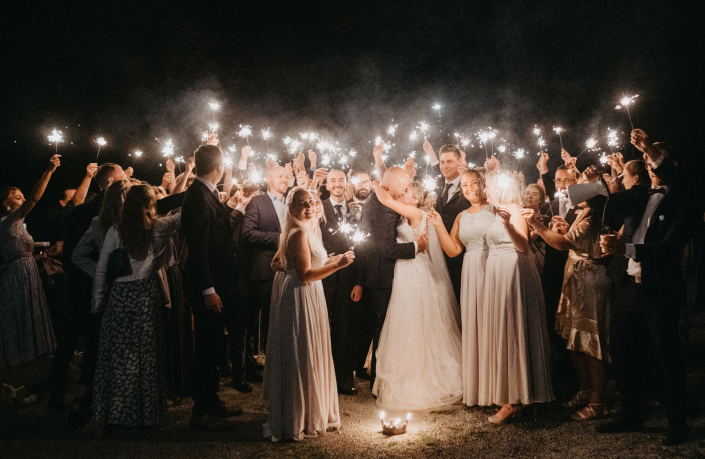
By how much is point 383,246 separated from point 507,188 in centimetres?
155

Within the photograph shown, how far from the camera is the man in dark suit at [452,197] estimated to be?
6.08m

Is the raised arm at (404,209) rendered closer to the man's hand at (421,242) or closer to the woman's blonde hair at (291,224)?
the man's hand at (421,242)

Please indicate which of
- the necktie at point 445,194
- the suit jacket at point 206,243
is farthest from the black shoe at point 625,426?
the suit jacket at point 206,243

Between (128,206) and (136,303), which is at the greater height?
(128,206)

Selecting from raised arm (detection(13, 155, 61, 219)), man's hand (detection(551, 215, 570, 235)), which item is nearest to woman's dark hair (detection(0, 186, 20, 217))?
raised arm (detection(13, 155, 61, 219))

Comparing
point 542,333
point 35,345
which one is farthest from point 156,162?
point 542,333

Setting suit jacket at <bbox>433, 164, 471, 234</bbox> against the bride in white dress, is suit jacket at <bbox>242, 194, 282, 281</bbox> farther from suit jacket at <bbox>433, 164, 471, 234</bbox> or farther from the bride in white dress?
suit jacket at <bbox>433, 164, 471, 234</bbox>

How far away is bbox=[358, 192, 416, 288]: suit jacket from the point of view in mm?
5332

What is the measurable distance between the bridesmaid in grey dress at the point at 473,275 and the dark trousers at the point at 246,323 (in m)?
2.45

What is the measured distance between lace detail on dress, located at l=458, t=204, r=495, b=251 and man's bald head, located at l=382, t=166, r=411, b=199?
2.85 feet

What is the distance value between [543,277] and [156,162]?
2290 centimetres

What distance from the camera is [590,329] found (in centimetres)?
457

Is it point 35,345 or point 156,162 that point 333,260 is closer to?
point 35,345

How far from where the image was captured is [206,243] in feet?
14.5
